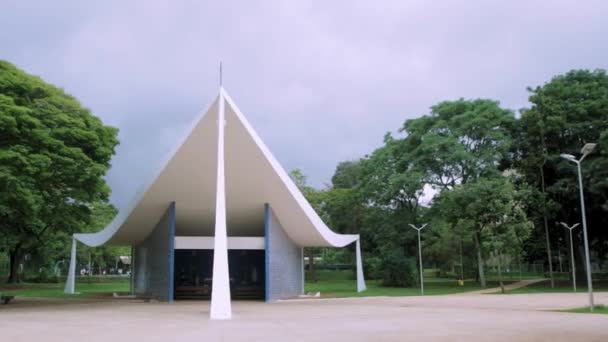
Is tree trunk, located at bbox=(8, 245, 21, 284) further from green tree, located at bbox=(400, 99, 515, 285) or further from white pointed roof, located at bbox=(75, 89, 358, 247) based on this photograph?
green tree, located at bbox=(400, 99, 515, 285)

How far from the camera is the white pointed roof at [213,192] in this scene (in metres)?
21.0

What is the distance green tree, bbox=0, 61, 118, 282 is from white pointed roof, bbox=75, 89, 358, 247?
7.69 feet

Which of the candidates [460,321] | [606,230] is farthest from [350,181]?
[460,321]

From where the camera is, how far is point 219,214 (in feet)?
55.5

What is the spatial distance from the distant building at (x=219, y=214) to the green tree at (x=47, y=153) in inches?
93.1

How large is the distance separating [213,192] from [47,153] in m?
7.00

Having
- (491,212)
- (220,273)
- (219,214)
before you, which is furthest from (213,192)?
(491,212)

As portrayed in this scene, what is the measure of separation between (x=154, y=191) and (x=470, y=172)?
19.9m

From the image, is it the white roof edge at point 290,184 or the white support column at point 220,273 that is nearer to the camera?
the white support column at point 220,273

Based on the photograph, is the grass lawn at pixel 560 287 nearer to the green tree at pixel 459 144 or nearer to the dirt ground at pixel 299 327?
the green tree at pixel 459 144

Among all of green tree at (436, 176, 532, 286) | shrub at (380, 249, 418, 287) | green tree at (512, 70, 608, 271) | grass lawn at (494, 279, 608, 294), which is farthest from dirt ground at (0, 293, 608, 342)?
shrub at (380, 249, 418, 287)

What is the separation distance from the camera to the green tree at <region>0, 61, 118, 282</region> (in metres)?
19.0

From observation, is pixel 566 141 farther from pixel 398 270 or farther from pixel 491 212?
pixel 398 270

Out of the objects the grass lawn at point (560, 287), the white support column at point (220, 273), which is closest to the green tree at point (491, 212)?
the grass lawn at point (560, 287)
